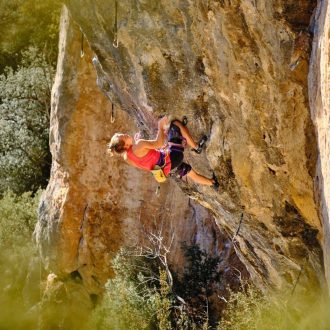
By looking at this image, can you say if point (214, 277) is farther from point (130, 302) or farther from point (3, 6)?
point (3, 6)

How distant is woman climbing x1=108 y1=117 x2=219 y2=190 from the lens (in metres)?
6.76

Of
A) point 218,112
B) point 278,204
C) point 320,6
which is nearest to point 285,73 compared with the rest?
point 320,6

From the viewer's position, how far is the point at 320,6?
5168 millimetres

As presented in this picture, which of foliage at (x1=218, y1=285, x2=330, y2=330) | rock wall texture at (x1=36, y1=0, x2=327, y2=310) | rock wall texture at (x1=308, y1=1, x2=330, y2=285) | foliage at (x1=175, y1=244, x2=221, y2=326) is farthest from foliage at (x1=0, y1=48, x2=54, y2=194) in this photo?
rock wall texture at (x1=308, y1=1, x2=330, y2=285)

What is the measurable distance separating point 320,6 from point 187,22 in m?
1.69

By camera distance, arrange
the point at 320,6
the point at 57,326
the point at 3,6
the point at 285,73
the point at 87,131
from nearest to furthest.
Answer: the point at 320,6
the point at 285,73
the point at 87,131
the point at 57,326
the point at 3,6

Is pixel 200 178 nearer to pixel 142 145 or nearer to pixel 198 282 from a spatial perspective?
pixel 142 145

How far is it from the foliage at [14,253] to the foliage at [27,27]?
555cm

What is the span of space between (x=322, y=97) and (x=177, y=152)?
244cm

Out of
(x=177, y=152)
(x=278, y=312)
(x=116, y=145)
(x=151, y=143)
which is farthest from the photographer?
(x=278, y=312)

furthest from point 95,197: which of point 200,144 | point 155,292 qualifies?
point 200,144

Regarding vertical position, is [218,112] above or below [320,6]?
below

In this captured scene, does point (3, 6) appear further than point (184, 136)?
Yes

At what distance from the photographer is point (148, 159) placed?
696cm
